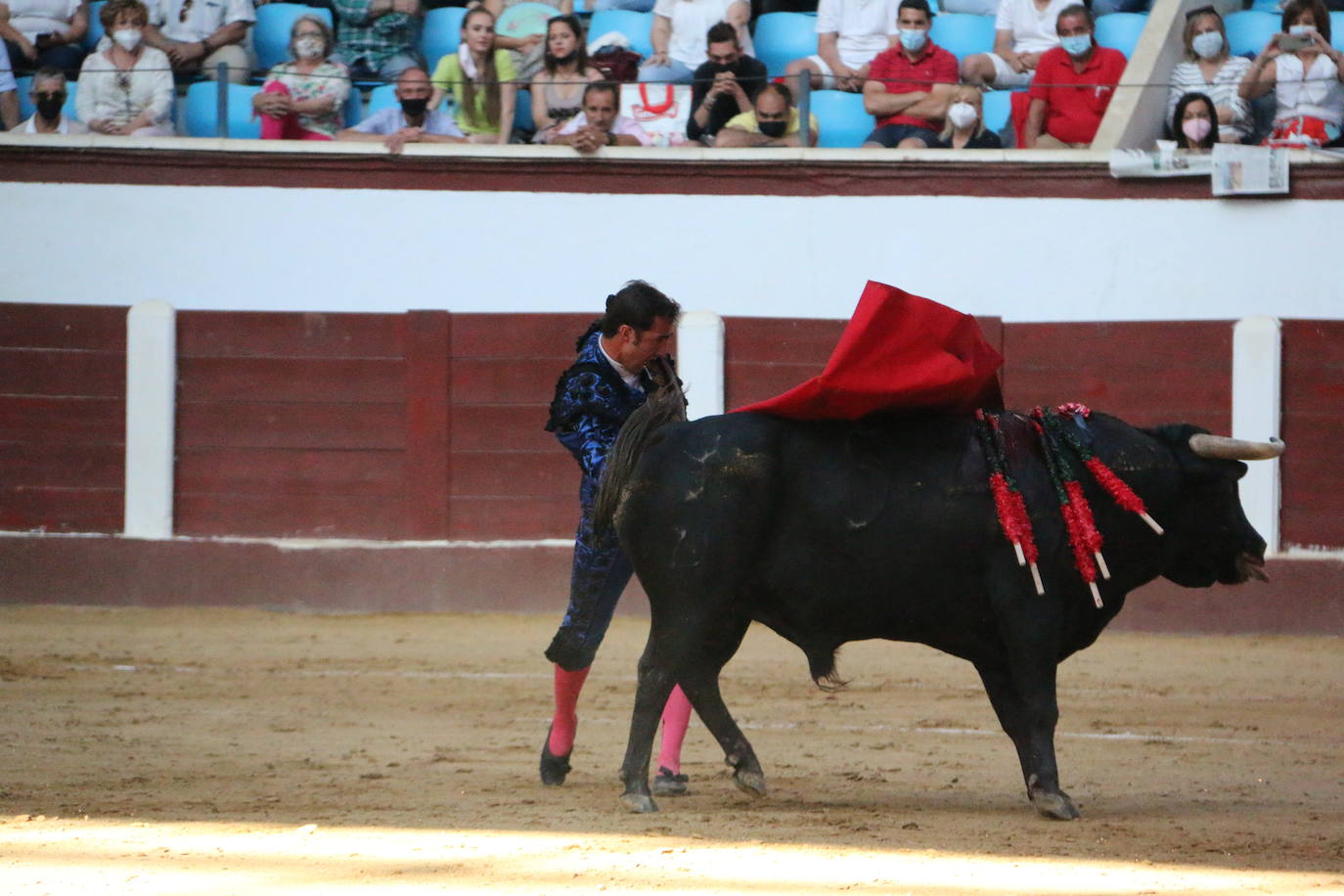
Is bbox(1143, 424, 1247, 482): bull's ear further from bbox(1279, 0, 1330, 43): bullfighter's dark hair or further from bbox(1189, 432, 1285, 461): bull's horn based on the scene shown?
bbox(1279, 0, 1330, 43): bullfighter's dark hair

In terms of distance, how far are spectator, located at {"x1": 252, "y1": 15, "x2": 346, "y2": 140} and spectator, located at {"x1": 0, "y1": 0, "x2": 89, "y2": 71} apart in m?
1.26

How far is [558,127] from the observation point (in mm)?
9383

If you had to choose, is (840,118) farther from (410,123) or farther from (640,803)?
(640,803)

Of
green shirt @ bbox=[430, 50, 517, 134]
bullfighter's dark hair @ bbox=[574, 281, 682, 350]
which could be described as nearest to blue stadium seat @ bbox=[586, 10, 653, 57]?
green shirt @ bbox=[430, 50, 517, 134]

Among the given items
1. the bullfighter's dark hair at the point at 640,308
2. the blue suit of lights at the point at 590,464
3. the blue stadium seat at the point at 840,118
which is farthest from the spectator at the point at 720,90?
the bullfighter's dark hair at the point at 640,308

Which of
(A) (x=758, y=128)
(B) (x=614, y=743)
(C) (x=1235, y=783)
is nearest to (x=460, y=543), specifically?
(A) (x=758, y=128)

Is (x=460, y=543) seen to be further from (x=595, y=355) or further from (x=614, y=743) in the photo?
(x=595, y=355)

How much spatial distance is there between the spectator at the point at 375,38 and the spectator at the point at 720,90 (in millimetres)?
1672

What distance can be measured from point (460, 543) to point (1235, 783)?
499 centimetres

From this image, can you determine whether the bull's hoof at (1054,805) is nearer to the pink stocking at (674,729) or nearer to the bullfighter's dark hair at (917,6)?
the pink stocking at (674,729)

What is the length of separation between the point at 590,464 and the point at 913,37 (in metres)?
5.18

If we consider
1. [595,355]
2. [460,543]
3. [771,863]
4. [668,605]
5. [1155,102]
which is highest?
[1155,102]

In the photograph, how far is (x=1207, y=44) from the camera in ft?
29.0

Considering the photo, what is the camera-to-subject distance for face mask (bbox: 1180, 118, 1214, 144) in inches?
340
